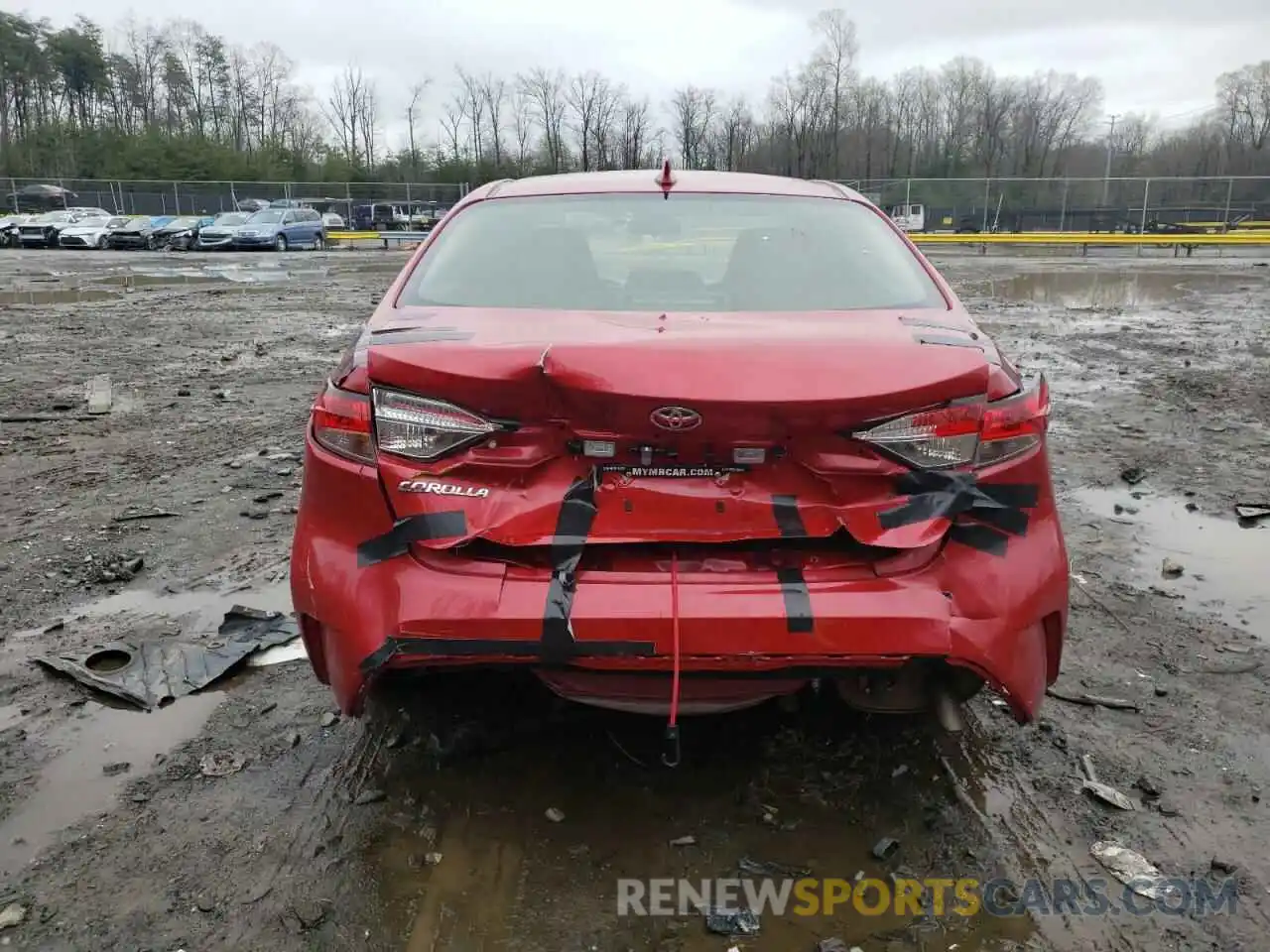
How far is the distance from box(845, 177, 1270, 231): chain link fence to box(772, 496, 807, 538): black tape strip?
3783 centimetres

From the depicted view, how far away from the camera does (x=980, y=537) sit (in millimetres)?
2332

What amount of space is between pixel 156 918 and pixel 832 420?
6.41 ft

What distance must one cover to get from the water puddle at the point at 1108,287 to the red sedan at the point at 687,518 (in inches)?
571

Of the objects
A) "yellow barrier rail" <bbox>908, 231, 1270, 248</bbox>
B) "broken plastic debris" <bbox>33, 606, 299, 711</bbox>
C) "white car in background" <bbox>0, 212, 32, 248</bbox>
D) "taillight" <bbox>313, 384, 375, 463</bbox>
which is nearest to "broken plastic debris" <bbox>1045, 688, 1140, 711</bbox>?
"taillight" <bbox>313, 384, 375, 463</bbox>

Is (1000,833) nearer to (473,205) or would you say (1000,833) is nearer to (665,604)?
(665,604)

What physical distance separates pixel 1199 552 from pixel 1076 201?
37.8 metres

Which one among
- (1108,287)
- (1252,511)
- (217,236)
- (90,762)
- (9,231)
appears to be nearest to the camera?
(90,762)

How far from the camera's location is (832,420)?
2221 mm

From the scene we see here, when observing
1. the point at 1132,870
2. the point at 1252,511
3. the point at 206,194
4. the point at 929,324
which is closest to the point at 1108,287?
the point at 1252,511

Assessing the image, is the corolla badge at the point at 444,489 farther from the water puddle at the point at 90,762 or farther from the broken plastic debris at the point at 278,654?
the broken plastic debris at the point at 278,654

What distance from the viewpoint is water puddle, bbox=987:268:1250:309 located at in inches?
641

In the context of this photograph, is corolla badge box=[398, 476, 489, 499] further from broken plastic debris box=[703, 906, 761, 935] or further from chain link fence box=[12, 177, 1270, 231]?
chain link fence box=[12, 177, 1270, 231]

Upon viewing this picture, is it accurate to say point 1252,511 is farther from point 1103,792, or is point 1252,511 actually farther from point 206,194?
point 206,194

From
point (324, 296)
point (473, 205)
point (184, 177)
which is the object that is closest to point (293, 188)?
point (184, 177)
